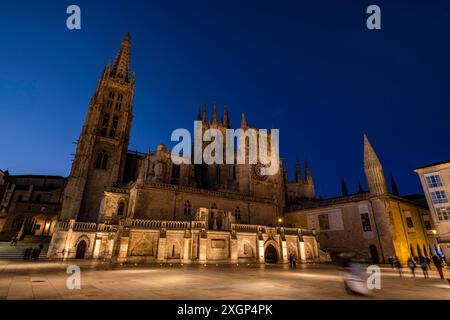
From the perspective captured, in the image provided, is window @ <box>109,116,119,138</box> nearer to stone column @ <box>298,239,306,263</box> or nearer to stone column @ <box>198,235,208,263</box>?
stone column @ <box>198,235,208,263</box>

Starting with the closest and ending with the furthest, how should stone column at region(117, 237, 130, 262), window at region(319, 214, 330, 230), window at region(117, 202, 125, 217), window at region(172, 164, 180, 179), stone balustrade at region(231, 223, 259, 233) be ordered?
stone column at region(117, 237, 130, 262), stone balustrade at region(231, 223, 259, 233), window at region(117, 202, 125, 217), window at region(319, 214, 330, 230), window at region(172, 164, 180, 179)

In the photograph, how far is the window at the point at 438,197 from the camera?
86.4ft

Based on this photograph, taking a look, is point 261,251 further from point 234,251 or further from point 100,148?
point 100,148

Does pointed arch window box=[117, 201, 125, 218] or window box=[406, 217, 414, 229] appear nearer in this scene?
pointed arch window box=[117, 201, 125, 218]

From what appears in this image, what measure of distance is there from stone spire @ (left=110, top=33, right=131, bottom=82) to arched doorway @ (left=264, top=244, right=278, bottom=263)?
151ft

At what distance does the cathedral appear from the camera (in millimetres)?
22688

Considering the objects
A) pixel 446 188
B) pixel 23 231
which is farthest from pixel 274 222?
pixel 23 231

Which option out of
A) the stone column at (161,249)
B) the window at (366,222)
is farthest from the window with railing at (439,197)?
the stone column at (161,249)

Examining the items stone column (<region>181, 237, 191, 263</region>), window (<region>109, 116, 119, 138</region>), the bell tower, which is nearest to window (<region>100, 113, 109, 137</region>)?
the bell tower

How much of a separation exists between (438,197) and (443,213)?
182 centimetres

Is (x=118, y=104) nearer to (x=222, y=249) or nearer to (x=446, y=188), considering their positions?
(x=222, y=249)

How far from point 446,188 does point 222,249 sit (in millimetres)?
26298

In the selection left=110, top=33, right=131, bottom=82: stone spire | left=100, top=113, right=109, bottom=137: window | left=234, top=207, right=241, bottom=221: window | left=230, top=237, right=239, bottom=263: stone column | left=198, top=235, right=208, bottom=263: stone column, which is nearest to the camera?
left=198, top=235, right=208, bottom=263: stone column

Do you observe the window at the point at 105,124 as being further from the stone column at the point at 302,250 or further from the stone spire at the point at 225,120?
the stone column at the point at 302,250
